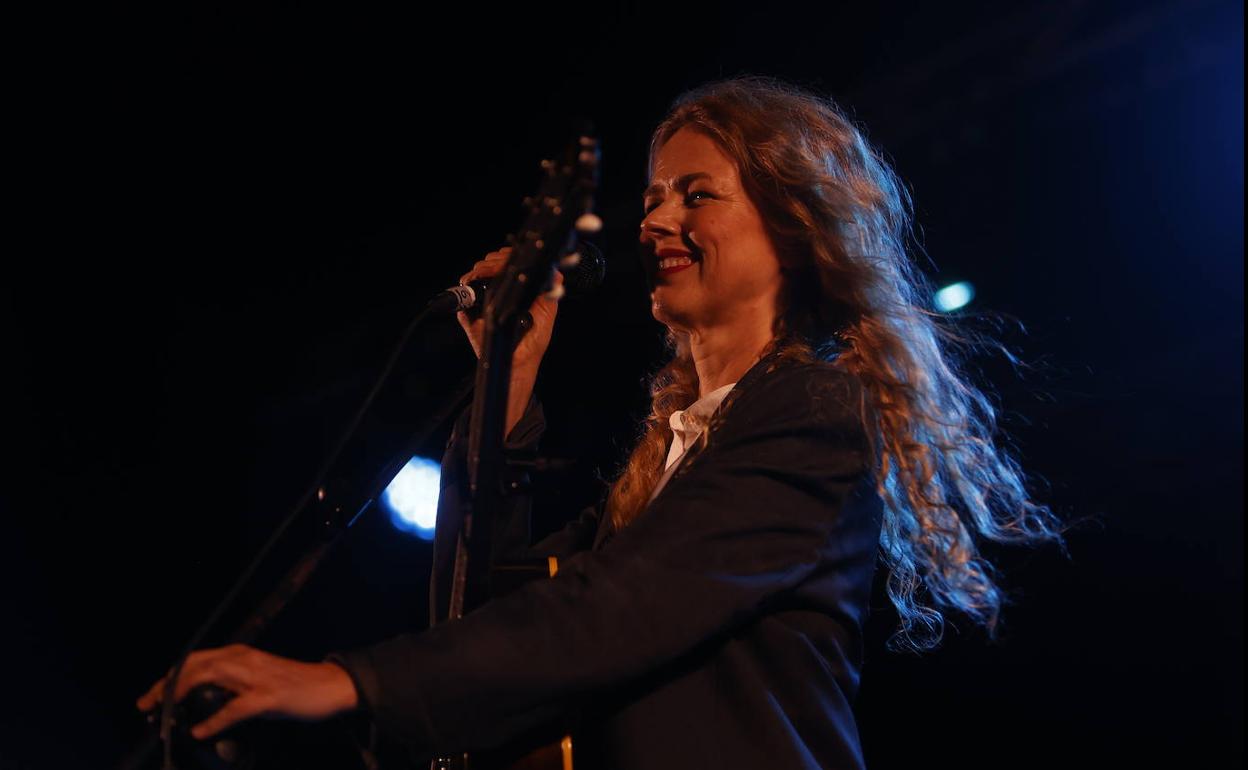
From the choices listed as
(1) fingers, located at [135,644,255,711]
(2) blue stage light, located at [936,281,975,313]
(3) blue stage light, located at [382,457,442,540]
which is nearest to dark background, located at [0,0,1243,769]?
(2) blue stage light, located at [936,281,975,313]

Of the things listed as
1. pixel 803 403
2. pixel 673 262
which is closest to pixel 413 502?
pixel 673 262

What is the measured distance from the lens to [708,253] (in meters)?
2.15

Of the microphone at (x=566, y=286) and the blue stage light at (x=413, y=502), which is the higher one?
the blue stage light at (x=413, y=502)

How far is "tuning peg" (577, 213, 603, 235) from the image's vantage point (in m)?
1.38

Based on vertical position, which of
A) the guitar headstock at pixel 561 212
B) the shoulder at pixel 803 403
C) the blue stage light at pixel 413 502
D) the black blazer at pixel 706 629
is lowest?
the black blazer at pixel 706 629

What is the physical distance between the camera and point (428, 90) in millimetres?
3627

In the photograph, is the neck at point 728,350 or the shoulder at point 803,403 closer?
the shoulder at point 803,403

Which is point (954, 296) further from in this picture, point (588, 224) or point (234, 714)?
point (234, 714)

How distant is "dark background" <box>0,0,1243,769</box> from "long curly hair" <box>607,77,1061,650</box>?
3.54 feet

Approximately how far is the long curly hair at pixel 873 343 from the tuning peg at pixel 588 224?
23.3 inches

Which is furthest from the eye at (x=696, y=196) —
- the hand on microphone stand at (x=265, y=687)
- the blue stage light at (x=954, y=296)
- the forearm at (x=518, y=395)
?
the blue stage light at (x=954, y=296)

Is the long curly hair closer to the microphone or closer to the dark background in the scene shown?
the microphone

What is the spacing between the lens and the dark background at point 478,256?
3.26 metres

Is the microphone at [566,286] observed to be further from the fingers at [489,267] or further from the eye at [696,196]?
the eye at [696,196]
